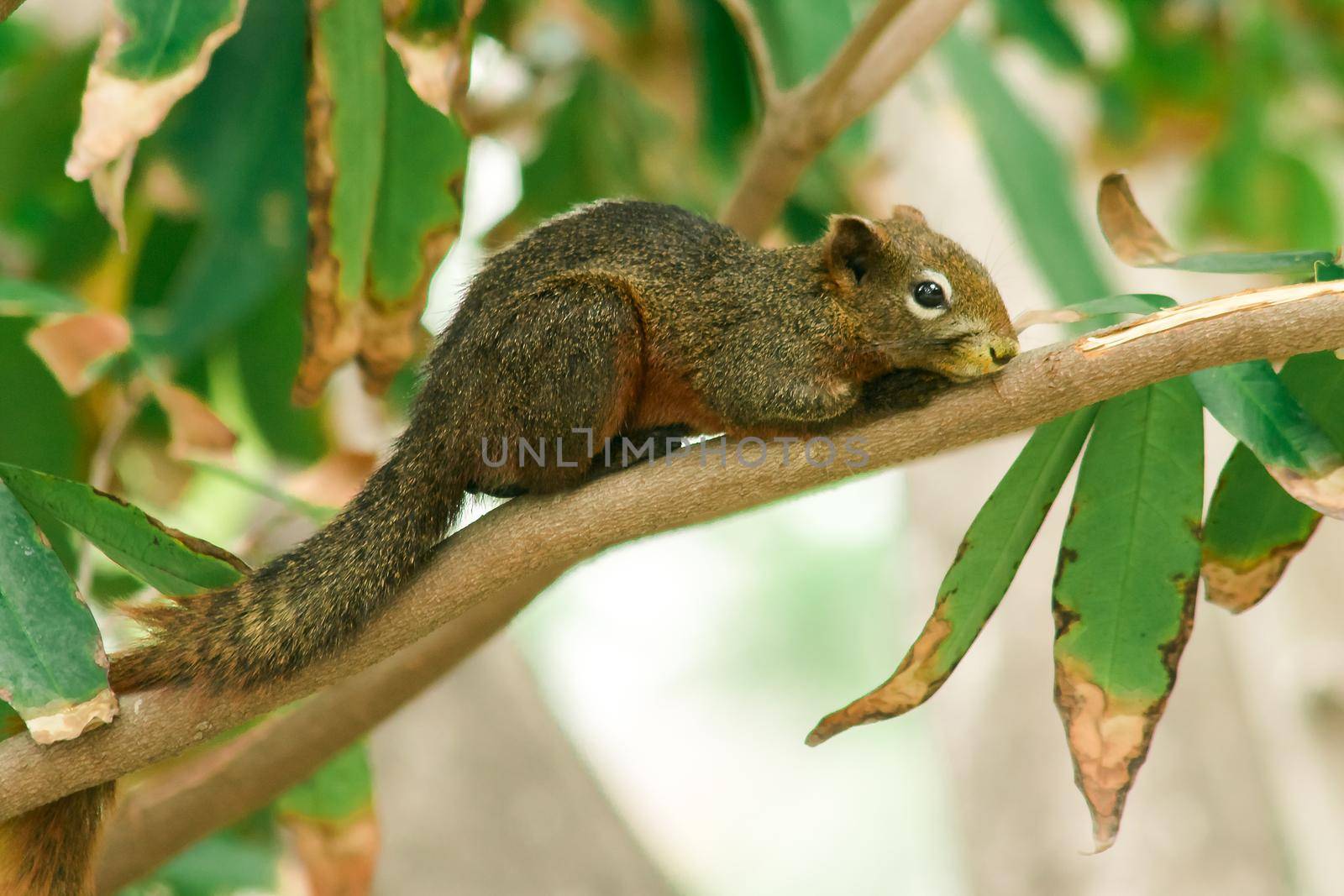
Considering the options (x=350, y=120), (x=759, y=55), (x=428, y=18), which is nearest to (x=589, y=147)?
(x=759, y=55)

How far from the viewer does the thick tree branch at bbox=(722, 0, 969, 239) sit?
2.38m

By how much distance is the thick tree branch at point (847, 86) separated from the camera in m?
2.38

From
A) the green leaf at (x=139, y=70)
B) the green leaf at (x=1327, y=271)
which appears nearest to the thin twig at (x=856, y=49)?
the green leaf at (x=1327, y=271)

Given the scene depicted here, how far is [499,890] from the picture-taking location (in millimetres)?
4105

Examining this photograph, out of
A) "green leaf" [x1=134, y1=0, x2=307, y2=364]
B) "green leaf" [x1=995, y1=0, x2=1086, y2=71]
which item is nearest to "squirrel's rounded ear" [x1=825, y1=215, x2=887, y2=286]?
"green leaf" [x1=134, y1=0, x2=307, y2=364]

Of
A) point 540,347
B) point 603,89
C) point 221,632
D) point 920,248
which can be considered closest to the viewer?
point 221,632

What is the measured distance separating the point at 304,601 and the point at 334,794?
2.28 feet

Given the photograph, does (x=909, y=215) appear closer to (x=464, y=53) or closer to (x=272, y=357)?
(x=464, y=53)

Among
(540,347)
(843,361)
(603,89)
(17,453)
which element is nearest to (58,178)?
(17,453)

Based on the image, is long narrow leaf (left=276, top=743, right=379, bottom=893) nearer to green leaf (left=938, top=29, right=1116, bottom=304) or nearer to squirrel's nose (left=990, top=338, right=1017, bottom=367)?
squirrel's nose (left=990, top=338, right=1017, bottom=367)

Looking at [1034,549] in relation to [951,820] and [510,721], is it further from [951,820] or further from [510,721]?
[510,721]

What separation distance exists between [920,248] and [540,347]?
0.64 meters

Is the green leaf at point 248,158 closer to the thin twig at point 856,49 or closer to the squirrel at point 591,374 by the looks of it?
the squirrel at point 591,374

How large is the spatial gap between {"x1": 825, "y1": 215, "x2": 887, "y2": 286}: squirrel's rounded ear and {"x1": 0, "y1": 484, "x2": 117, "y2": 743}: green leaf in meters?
1.26
